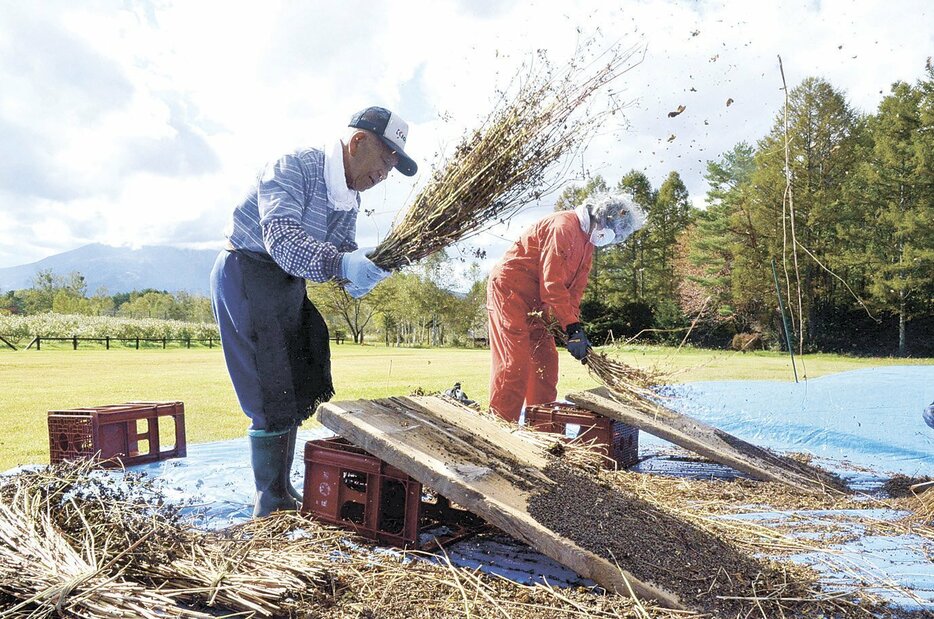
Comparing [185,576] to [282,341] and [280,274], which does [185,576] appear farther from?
[280,274]

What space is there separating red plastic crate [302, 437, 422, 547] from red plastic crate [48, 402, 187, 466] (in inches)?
63.1

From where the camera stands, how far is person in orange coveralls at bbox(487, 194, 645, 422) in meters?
4.05

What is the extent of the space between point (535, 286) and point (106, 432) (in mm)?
2946

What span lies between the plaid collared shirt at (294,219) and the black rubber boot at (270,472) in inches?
32.1

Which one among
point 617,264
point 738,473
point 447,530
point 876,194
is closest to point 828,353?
point 876,194

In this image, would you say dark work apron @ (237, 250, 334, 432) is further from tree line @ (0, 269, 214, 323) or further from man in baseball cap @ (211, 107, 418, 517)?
tree line @ (0, 269, 214, 323)

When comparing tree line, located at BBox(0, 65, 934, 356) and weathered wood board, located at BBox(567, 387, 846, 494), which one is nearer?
weathered wood board, located at BBox(567, 387, 846, 494)

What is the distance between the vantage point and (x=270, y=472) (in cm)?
284

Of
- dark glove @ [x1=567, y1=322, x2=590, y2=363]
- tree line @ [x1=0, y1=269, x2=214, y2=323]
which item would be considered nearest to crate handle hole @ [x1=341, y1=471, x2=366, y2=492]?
dark glove @ [x1=567, y1=322, x2=590, y2=363]

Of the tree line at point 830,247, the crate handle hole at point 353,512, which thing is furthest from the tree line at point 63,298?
the crate handle hole at point 353,512

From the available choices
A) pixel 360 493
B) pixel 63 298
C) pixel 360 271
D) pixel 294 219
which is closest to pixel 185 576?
pixel 360 493

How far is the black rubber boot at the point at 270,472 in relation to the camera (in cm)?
279

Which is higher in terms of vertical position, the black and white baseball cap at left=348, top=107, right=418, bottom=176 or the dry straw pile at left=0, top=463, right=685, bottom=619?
the black and white baseball cap at left=348, top=107, right=418, bottom=176

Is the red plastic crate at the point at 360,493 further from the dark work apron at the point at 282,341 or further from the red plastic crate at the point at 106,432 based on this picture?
A: the red plastic crate at the point at 106,432
